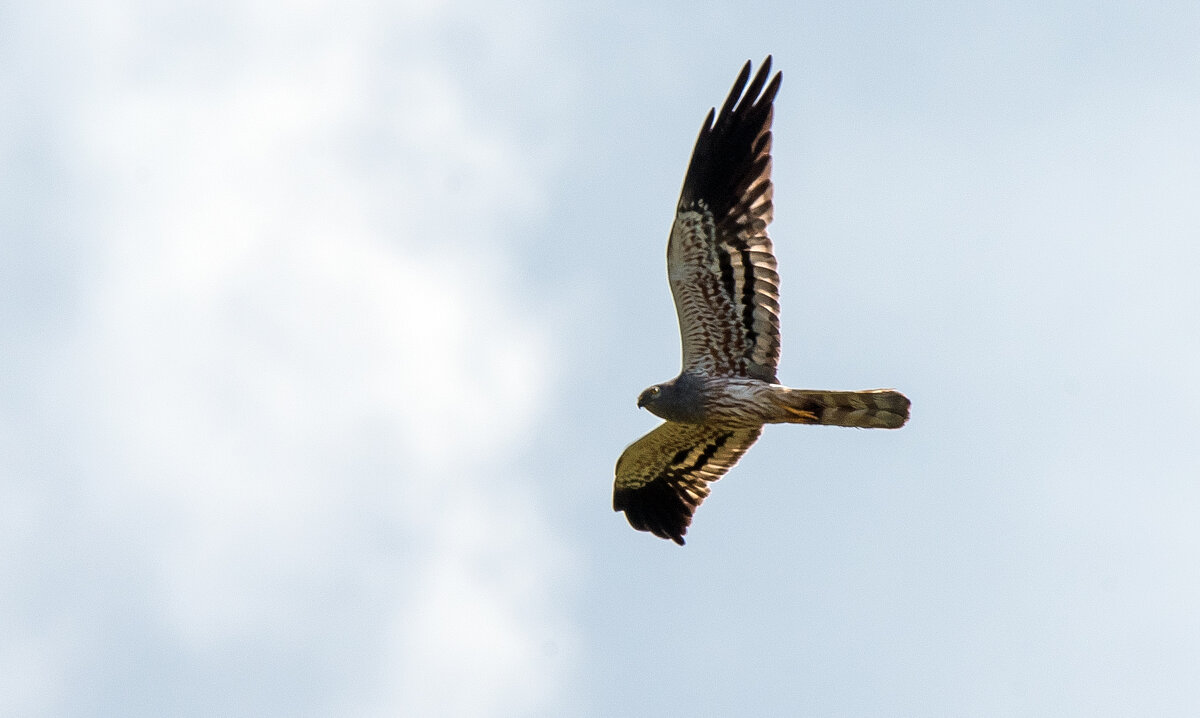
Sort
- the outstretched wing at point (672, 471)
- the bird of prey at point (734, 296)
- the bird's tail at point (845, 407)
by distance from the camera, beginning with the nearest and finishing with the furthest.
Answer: the bird's tail at point (845, 407) < the bird of prey at point (734, 296) < the outstretched wing at point (672, 471)

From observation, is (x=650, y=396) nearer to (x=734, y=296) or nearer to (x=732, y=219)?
(x=734, y=296)

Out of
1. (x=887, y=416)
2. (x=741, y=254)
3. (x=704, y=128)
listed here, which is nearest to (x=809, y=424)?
(x=887, y=416)

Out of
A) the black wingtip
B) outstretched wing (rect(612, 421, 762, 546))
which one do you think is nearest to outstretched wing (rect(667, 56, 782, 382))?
the black wingtip

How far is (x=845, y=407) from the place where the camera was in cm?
1442

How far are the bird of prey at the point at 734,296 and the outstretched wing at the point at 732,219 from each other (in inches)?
0.4

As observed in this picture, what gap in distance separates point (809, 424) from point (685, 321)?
66.1 inches

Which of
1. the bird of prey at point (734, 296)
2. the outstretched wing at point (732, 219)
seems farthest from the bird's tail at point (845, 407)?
the outstretched wing at point (732, 219)

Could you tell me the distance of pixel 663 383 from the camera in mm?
15289

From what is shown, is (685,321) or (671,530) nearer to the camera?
(685,321)

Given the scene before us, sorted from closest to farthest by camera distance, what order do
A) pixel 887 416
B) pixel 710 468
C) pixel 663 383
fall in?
pixel 887 416 < pixel 663 383 < pixel 710 468

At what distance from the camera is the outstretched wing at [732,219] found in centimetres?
1452

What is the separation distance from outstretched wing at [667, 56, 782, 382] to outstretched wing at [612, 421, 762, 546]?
1.87 meters

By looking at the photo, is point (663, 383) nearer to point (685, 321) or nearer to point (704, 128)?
point (685, 321)

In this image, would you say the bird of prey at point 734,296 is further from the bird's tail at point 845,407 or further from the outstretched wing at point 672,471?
the outstretched wing at point 672,471
